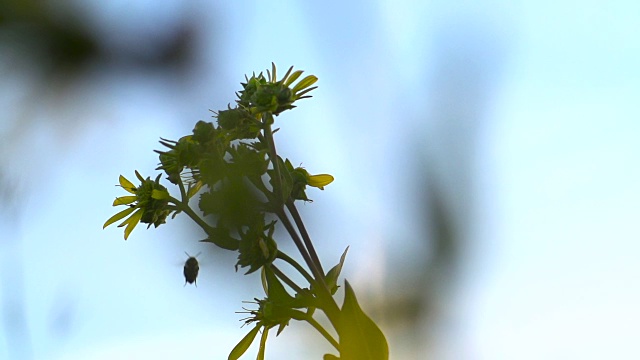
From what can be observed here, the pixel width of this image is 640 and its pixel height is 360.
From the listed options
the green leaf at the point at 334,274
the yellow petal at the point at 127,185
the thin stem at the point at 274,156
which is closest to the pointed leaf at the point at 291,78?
the thin stem at the point at 274,156

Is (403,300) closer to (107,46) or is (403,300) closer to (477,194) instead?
(477,194)

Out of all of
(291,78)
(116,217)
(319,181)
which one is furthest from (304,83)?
(116,217)

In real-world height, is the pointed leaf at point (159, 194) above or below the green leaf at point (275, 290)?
above

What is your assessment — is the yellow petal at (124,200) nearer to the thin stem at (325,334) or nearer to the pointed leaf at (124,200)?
the pointed leaf at (124,200)

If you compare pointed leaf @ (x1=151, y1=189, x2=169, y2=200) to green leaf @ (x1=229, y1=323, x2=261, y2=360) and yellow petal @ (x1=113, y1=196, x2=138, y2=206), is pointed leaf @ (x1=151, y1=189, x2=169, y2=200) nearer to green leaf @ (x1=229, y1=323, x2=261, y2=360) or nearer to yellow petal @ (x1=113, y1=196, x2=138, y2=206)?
yellow petal @ (x1=113, y1=196, x2=138, y2=206)

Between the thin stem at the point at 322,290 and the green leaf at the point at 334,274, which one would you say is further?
the thin stem at the point at 322,290

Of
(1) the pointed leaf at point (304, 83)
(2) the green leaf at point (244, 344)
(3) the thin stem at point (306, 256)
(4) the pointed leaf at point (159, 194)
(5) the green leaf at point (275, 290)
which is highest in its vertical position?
(1) the pointed leaf at point (304, 83)

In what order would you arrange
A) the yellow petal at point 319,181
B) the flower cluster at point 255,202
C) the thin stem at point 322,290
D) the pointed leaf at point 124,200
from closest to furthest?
the flower cluster at point 255,202
the thin stem at point 322,290
the yellow petal at point 319,181
the pointed leaf at point 124,200

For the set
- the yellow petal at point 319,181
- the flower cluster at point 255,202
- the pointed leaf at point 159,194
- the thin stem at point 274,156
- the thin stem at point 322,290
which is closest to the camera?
the flower cluster at point 255,202
